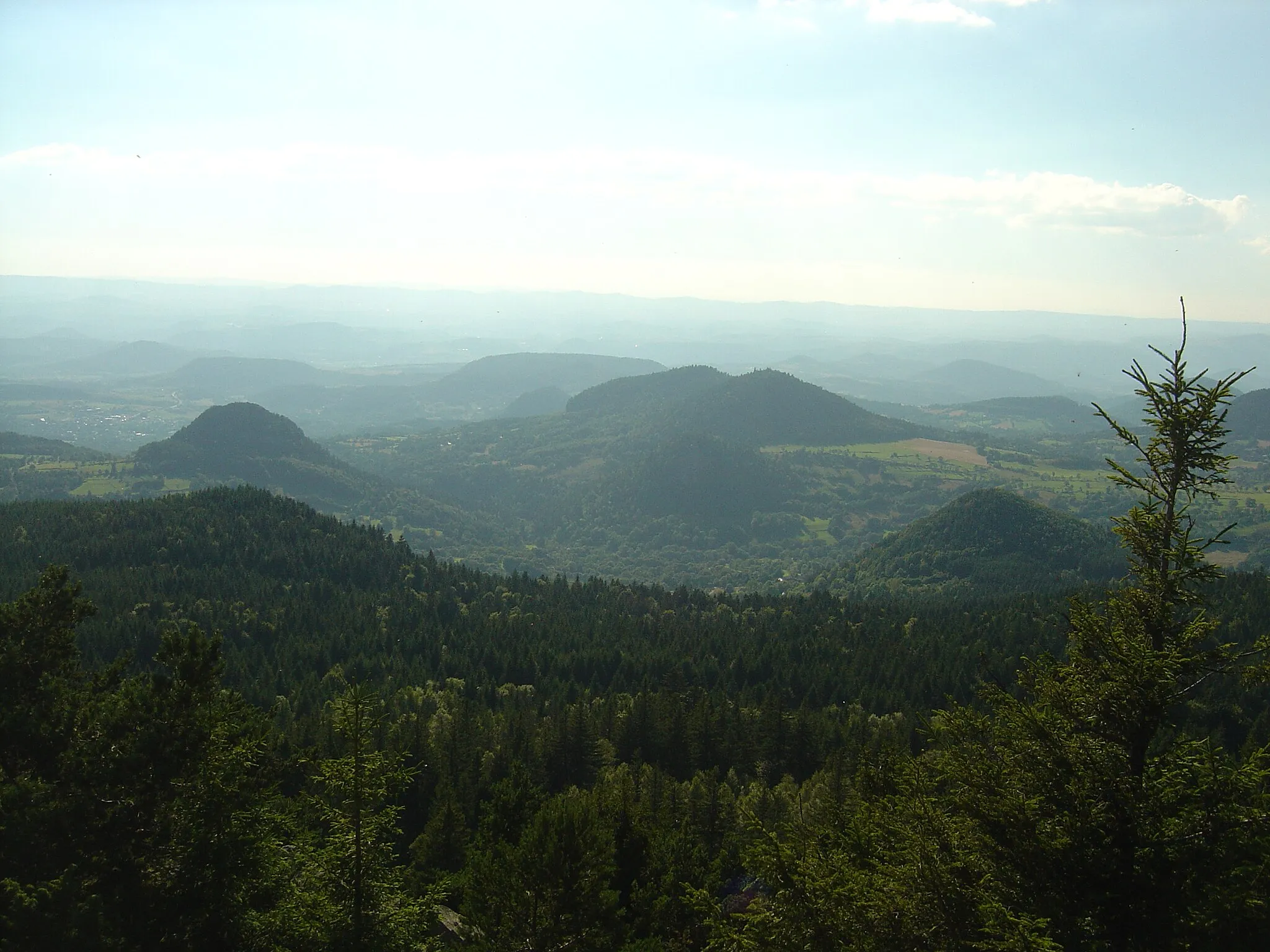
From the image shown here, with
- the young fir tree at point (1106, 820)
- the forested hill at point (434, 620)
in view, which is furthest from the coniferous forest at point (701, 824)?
the forested hill at point (434, 620)

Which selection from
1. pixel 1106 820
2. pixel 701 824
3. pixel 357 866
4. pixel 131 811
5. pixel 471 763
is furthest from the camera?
pixel 471 763

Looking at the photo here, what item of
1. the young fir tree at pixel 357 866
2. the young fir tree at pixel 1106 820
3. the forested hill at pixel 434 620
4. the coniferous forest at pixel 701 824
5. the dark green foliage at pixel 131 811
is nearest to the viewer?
the young fir tree at pixel 1106 820

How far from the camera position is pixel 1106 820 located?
1673 centimetres

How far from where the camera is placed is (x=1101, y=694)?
17125mm

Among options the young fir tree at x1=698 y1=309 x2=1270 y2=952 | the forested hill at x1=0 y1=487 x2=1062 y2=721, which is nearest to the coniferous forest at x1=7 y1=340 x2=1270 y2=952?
the young fir tree at x1=698 y1=309 x2=1270 y2=952

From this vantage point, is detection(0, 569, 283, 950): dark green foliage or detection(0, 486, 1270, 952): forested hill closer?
detection(0, 486, 1270, 952): forested hill

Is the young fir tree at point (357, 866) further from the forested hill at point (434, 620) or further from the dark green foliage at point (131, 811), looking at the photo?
the forested hill at point (434, 620)

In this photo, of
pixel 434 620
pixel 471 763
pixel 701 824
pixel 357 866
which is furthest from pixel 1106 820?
pixel 434 620

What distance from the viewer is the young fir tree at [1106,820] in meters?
16.0

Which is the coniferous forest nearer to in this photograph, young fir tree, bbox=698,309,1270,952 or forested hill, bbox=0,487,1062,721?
young fir tree, bbox=698,309,1270,952

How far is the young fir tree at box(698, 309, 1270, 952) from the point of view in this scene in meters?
16.0

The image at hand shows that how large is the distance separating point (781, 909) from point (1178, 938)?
25.1 ft

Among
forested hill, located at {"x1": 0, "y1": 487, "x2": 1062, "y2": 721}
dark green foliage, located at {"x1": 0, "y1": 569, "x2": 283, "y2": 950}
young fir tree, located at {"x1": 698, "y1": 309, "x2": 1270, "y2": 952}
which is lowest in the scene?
forested hill, located at {"x1": 0, "y1": 487, "x2": 1062, "y2": 721}

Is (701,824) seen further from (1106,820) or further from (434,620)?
(434,620)
